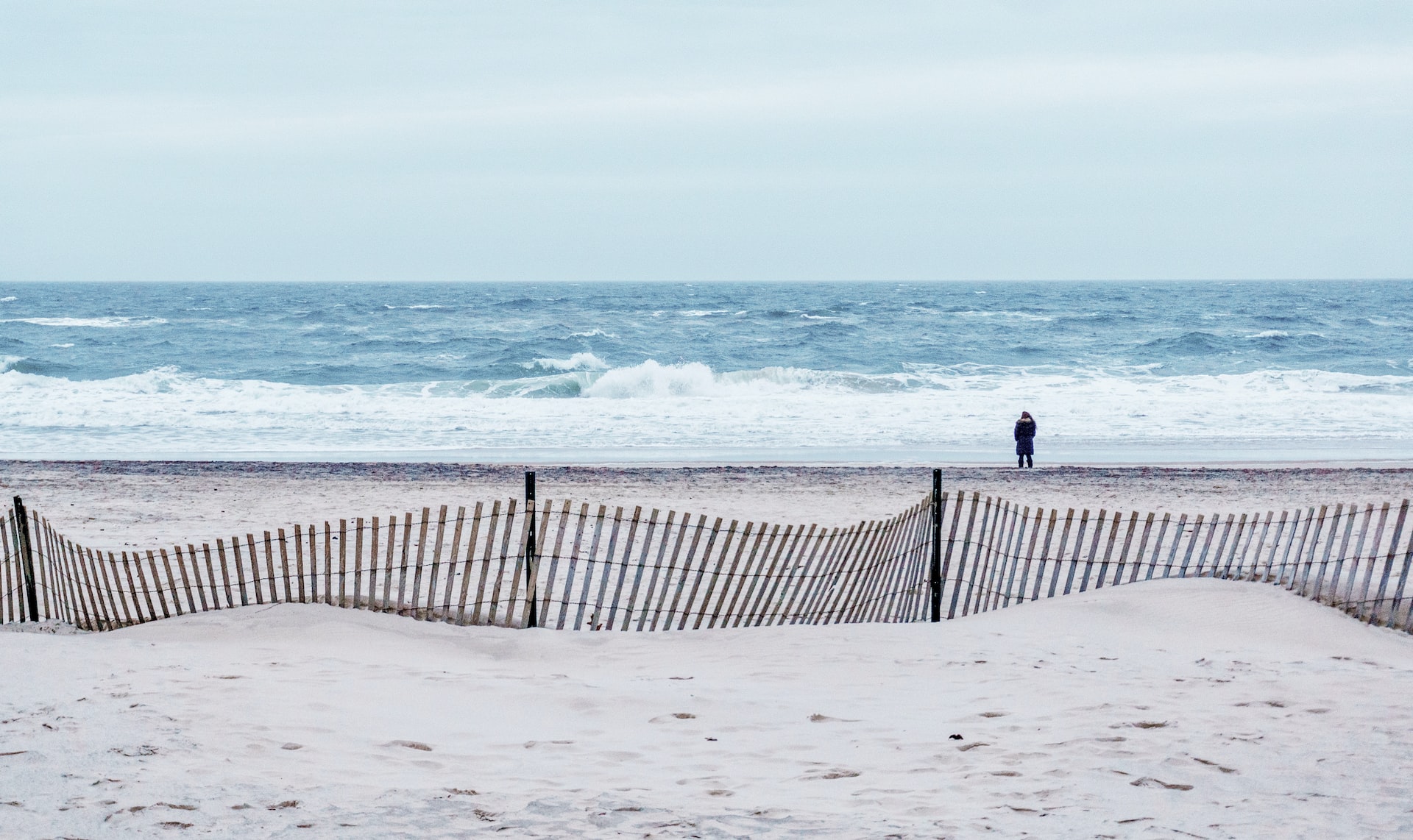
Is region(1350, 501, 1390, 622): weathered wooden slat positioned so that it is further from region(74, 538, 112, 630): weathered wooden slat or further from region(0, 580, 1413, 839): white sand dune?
region(74, 538, 112, 630): weathered wooden slat

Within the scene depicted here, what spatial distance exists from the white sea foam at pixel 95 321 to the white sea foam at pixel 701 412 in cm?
2884

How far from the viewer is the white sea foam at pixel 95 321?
66062mm

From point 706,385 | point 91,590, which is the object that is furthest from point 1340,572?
point 706,385

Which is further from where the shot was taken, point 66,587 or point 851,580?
point 851,580

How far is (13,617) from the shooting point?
981 centimetres

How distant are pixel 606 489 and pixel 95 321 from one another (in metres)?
63.7

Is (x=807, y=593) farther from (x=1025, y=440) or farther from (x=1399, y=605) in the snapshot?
(x=1025, y=440)

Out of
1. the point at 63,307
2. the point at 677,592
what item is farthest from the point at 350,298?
the point at 677,592

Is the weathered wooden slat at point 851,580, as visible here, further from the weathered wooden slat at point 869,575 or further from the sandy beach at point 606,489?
the sandy beach at point 606,489

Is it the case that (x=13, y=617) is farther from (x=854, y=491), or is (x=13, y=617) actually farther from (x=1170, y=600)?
(x=854, y=491)

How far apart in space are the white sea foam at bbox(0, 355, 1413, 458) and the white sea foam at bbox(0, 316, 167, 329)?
2884cm

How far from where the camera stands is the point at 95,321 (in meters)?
69.1

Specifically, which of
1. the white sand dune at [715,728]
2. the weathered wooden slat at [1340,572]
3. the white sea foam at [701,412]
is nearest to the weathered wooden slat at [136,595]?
the white sand dune at [715,728]

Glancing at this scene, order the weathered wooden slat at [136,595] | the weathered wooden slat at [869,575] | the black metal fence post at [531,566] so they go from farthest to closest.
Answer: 1. the weathered wooden slat at [869,575]
2. the black metal fence post at [531,566]
3. the weathered wooden slat at [136,595]
